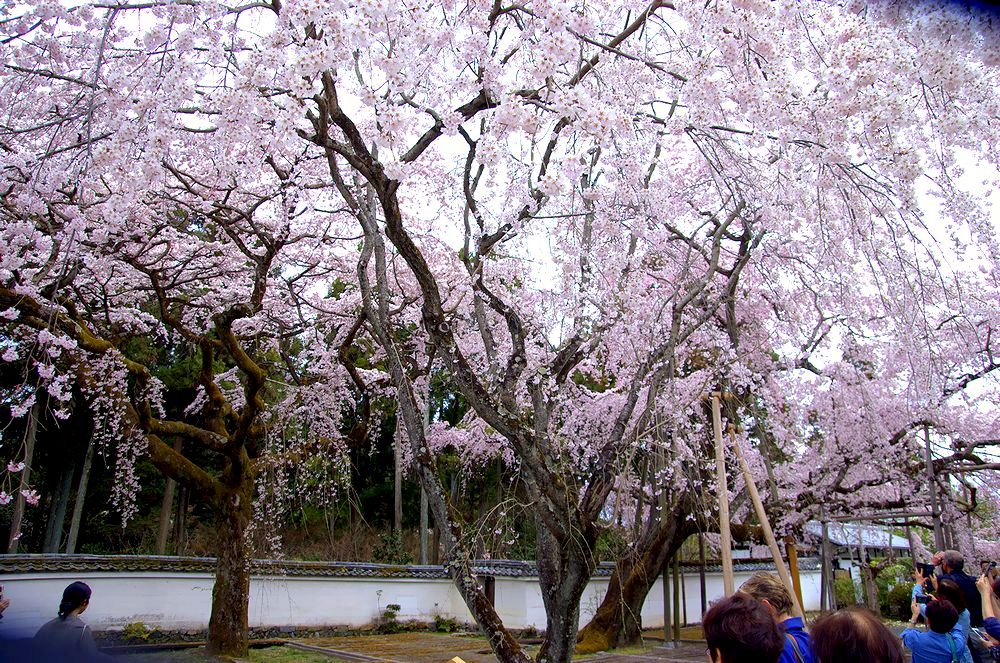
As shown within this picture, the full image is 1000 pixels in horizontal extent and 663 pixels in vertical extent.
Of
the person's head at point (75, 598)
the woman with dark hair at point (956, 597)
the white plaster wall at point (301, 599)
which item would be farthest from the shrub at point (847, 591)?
the person's head at point (75, 598)

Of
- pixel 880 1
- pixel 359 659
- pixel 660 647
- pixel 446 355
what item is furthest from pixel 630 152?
pixel 660 647

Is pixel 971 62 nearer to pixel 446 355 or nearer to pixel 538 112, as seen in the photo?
pixel 538 112

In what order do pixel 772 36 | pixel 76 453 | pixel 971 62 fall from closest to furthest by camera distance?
pixel 971 62 → pixel 772 36 → pixel 76 453

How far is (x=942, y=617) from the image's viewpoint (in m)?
2.87

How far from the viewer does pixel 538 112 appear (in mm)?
4340

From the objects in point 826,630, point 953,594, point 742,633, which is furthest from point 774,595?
point 953,594

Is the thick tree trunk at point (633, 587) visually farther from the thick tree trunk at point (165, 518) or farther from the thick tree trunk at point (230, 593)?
the thick tree trunk at point (165, 518)

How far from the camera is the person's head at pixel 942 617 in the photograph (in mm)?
2865

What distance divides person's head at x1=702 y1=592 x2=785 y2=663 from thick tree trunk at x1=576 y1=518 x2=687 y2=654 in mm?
6967

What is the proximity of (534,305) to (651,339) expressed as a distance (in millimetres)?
1335

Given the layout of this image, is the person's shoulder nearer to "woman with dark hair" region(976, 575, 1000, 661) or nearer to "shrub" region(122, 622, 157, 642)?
"woman with dark hair" region(976, 575, 1000, 661)

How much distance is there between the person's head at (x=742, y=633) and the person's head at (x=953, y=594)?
1.97m

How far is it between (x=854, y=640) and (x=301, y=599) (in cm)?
1053

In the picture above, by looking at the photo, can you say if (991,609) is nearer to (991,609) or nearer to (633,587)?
(991,609)
